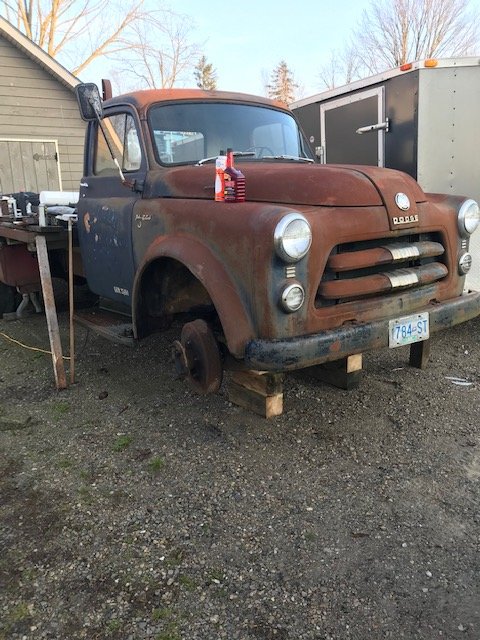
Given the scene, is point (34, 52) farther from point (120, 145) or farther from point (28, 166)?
point (120, 145)

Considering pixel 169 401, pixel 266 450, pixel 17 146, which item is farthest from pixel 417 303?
pixel 17 146

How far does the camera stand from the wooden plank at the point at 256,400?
3.45 meters

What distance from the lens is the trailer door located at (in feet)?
19.6

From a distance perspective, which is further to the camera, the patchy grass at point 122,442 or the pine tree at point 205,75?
the pine tree at point 205,75

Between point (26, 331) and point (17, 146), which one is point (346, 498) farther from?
point (17, 146)

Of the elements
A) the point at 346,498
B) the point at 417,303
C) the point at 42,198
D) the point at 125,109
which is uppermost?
the point at 125,109

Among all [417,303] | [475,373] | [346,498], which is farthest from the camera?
[475,373]

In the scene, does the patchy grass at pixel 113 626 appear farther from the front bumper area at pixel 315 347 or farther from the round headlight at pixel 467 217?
the round headlight at pixel 467 217

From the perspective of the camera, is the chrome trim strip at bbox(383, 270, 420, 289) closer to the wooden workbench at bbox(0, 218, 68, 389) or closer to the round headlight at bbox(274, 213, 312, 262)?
the round headlight at bbox(274, 213, 312, 262)

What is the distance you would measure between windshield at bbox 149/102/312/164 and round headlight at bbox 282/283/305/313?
5.31 ft

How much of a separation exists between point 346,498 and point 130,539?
1.10m

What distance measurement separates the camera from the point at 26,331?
6355mm

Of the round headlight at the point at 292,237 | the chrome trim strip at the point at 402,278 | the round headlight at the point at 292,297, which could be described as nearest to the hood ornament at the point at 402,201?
the chrome trim strip at the point at 402,278

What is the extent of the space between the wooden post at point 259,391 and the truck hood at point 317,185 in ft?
3.43
